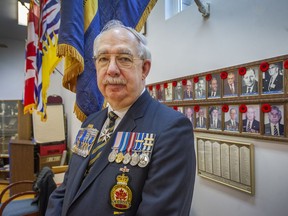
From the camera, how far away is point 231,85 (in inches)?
47.3

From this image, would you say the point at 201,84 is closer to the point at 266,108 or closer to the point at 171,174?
the point at 266,108

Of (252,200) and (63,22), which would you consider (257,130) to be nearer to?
(252,200)

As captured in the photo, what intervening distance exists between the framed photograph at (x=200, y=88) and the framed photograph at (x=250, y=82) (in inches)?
11.2

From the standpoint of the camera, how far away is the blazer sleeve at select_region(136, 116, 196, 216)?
642mm

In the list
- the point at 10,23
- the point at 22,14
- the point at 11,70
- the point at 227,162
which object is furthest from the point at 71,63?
the point at 11,70

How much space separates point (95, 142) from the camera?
0.93 metres

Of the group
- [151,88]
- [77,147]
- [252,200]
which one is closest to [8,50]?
[151,88]

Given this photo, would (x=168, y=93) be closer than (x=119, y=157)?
No

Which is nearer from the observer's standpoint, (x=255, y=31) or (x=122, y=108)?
(x=122, y=108)

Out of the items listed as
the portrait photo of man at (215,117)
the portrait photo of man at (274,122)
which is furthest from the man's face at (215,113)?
the portrait photo of man at (274,122)

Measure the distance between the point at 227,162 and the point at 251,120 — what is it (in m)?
0.31

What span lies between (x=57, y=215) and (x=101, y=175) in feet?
1.22

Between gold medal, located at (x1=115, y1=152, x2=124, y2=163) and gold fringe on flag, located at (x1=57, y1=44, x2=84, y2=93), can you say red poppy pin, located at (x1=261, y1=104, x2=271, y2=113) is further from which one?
gold fringe on flag, located at (x1=57, y1=44, x2=84, y2=93)

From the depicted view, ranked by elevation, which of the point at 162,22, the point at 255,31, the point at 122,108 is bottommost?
the point at 122,108
